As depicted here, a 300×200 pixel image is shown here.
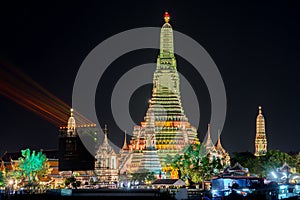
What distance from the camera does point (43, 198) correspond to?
196 ft

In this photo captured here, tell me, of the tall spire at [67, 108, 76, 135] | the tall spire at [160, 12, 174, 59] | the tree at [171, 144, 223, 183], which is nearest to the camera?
the tree at [171, 144, 223, 183]

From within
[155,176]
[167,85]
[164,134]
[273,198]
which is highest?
[167,85]

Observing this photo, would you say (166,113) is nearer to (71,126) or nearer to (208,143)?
(208,143)

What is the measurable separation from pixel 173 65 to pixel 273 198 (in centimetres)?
5567

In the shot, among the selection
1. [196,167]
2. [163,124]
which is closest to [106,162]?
[163,124]

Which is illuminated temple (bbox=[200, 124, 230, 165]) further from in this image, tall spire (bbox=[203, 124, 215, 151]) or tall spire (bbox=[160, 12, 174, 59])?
tall spire (bbox=[160, 12, 174, 59])

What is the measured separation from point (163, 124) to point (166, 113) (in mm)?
1638

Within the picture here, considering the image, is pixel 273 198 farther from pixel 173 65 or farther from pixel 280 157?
pixel 173 65

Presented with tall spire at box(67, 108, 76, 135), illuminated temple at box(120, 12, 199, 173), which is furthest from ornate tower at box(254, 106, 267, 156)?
tall spire at box(67, 108, 76, 135)

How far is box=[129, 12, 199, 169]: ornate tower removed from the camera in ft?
330

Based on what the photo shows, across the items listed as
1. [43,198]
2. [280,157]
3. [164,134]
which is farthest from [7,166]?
[43,198]

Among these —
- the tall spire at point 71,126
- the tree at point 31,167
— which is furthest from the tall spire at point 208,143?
the tree at point 31,167

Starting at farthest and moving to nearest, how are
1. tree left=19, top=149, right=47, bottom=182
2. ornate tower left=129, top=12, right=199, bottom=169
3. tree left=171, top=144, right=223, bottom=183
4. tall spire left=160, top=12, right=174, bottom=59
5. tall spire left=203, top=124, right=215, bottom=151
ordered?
tall spire left=203, top=124, right=215, bottom=151 → tall spire left=160, top=12, right=174, bottom=59 → ornate tower left=129, top=12, right=199, bottom=169 → tree left=19, top=149, right=47, bottom=182 → tree left=171, top=144, right=223, bottom=183

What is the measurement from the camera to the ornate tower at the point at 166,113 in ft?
330
